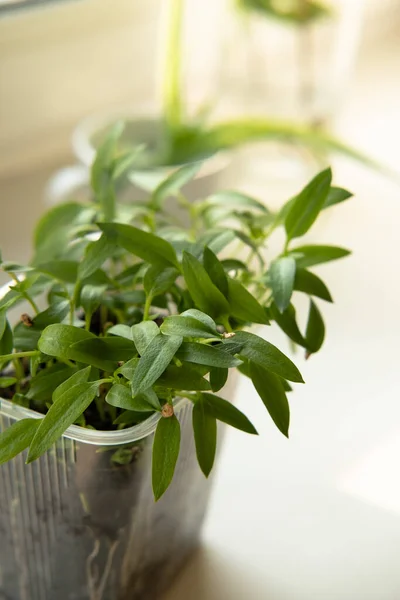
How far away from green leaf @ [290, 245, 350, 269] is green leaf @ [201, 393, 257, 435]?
10cm

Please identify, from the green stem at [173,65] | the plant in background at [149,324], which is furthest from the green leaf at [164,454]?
the green stem at [173,65]

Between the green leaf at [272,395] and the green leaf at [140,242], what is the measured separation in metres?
0.07

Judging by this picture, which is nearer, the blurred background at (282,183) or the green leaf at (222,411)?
the green leaf at (222,411)

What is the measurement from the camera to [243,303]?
0.40 metres

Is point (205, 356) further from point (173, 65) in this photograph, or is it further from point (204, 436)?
point (173, 65)

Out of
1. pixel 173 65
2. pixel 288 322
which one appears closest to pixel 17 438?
pixel 288 322

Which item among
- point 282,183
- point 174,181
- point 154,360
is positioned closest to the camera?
point 154,360

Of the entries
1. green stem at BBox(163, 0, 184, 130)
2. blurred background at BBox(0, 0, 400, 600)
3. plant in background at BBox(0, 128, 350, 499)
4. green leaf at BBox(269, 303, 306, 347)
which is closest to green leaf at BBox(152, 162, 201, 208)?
plant in background at BBox(0, 128, 350, 499)

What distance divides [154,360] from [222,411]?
0.06 m

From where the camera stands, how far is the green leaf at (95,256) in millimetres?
416

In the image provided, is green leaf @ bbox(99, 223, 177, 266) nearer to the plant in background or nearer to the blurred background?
the plant in background

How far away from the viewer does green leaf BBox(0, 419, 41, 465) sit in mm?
368

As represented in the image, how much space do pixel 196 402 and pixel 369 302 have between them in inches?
17.5

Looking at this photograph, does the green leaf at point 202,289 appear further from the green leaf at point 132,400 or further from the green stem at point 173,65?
the green stem at point 173,65
